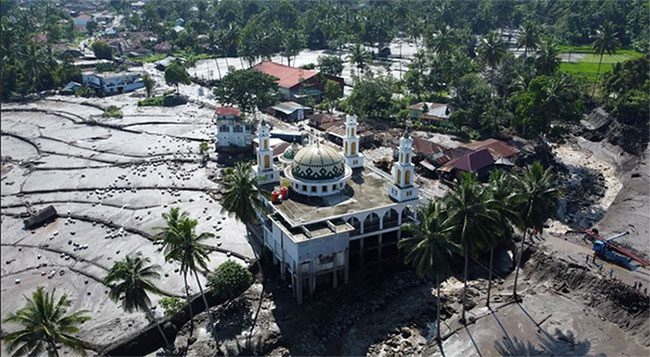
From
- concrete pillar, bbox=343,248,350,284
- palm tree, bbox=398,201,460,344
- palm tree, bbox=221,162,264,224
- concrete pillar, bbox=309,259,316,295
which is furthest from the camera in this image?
concrete pillar, bbox=343,248,350,284

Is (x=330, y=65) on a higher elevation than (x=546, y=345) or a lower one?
higher

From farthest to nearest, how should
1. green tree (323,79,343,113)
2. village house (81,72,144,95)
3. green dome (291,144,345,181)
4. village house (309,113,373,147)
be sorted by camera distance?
village house (81,72,144,95)
green tree (323,79,343,113)
village house (309,113,373,147)
green dome (291,144,345,181)

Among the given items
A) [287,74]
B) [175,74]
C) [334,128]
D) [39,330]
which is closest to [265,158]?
[39,330]

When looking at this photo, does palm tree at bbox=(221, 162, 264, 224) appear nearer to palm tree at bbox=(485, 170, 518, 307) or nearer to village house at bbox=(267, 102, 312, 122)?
palm tree at bbox=(485, 170, 518, 307)

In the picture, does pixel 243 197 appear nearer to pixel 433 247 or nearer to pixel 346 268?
pixel 346 268

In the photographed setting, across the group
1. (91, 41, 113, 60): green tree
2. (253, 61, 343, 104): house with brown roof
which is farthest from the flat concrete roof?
(91, 41, 113, 60): green tree

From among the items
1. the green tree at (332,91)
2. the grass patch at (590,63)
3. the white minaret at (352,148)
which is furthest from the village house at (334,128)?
the grass patch at (590,63)

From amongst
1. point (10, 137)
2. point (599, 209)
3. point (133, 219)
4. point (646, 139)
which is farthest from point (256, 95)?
point (646, 139)

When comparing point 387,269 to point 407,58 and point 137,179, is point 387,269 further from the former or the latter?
point 407,58
